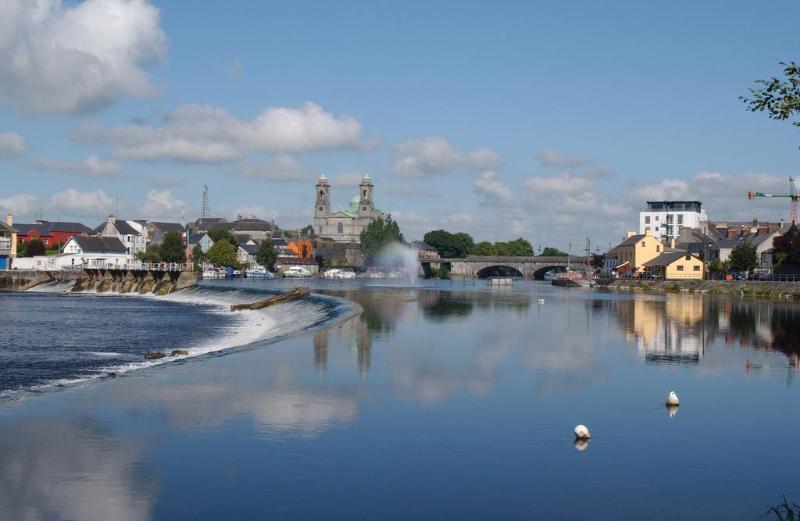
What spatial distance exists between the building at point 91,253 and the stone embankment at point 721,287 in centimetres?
8987

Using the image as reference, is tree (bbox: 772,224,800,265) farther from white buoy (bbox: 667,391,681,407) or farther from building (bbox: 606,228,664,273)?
white buoy (bbox: 667,391,681,407)

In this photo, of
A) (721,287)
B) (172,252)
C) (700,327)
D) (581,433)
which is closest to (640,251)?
(721,287)

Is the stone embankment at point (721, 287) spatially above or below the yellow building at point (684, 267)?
below

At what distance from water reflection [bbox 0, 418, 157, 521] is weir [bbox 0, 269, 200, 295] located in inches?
4560

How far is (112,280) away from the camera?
147875mm

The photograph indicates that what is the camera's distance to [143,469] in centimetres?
2078

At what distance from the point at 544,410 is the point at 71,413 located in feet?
45.7

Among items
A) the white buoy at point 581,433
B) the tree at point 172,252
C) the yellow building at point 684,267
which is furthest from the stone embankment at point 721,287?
the white buoy at point 581,433

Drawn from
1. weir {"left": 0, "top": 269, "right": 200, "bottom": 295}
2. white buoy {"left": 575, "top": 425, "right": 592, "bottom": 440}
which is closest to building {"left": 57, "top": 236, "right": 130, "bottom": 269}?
weir {"left": 0, "top": 269, "right": 200, "bottom": 295}

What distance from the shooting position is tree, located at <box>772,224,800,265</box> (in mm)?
127488

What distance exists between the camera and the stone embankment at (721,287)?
116 m

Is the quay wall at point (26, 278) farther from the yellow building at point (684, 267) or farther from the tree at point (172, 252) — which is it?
the yellow building at point (684, 267)

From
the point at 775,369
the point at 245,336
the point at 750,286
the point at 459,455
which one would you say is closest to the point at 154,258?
the point at 750,286

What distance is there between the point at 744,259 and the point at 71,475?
5308 inches
